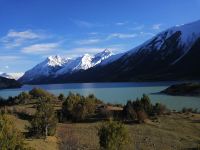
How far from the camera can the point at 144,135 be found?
35.0 metres

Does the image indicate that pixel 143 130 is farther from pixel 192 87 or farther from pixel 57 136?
pixel 192 87

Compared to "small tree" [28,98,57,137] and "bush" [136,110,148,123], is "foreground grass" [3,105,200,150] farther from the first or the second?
"small tree" [28,98,57,137]

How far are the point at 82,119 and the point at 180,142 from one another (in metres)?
16.2

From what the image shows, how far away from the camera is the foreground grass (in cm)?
3067

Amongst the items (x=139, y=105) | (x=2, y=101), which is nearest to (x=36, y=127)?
(x=139, y=105)

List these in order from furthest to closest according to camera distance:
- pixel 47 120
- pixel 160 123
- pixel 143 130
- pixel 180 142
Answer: pixel 160 123 → pixel 143 130 → pixel 47 120 → pixel 180 142

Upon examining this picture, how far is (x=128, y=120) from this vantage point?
43531mm

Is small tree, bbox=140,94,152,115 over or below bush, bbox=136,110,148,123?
over

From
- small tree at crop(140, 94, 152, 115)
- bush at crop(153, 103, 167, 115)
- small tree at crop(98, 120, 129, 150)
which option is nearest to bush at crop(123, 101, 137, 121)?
small tree at crop(140, 94, 152, 115)

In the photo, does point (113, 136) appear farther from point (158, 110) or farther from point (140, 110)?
point (158, 110)

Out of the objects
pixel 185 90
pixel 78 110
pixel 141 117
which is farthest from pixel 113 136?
pixel 185 90

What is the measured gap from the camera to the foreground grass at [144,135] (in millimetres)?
30672

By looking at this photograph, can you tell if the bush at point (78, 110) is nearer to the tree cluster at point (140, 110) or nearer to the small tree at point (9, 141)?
the tree cluster at point (140, 110)

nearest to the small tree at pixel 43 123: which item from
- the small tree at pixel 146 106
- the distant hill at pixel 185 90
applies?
the small tree at pixel 146 106
